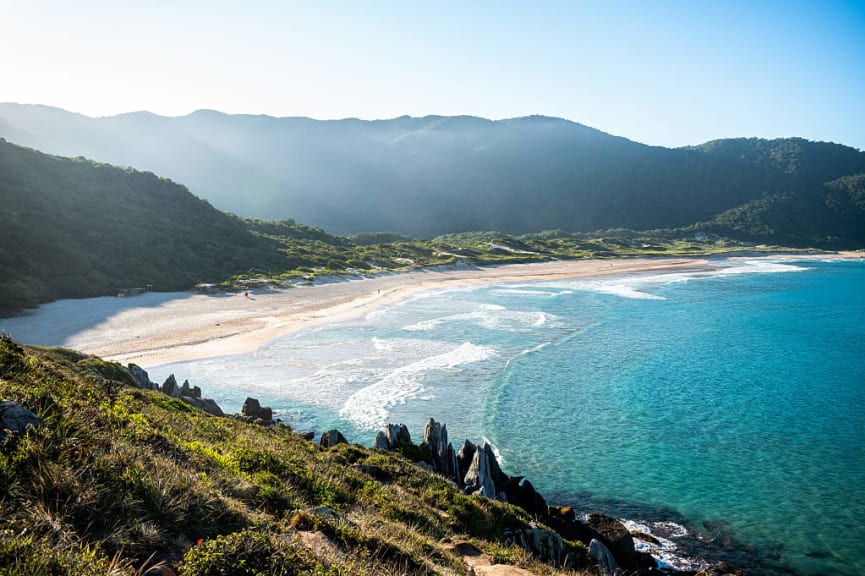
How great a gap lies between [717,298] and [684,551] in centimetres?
5471

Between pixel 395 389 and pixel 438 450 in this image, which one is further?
pixel 395 389

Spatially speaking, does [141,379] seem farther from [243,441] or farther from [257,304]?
[257,304]

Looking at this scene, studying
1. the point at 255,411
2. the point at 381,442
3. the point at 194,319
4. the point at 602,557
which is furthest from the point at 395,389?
the point at 194,319

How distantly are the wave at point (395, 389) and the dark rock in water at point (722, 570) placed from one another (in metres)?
13.2

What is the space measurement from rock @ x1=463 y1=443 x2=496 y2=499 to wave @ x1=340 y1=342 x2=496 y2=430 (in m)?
7.81

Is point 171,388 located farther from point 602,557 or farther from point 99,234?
point 99,234

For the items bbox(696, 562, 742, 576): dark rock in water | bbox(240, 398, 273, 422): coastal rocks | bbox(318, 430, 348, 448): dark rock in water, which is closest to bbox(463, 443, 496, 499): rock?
bbox(318, 430, 348, 448): dark rock in water

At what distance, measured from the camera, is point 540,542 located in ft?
35.7

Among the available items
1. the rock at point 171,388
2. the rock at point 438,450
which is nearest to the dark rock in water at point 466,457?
the rock at point 438,450

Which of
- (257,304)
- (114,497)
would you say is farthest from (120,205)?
(114,497)

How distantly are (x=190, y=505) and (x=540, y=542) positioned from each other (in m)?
7.92

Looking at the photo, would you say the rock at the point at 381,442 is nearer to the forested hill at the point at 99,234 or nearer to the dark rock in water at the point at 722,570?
the dark rock in water at the point at 722,570

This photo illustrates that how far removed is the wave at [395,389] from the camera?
22.7 meters

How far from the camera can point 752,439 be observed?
2122 centimetres
